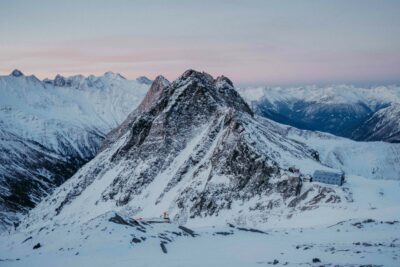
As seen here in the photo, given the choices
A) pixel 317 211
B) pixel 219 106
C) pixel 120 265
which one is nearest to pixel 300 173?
pixel 317 211

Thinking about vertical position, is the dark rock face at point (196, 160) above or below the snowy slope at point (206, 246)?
above

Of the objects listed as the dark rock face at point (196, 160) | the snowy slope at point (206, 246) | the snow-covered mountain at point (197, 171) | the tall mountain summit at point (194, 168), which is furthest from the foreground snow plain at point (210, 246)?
the dark rock face at point (196, 160)

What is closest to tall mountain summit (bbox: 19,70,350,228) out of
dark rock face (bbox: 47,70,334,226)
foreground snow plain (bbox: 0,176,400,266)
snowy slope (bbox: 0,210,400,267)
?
dark rock face (bbox: 47,70,334,226)

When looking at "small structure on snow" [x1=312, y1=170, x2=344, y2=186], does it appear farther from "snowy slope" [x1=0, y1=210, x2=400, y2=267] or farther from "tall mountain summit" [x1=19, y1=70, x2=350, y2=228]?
"snowy slope" [x1=0, y1=210, x2=400, y2=267]

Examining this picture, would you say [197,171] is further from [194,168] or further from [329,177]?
[329,177]

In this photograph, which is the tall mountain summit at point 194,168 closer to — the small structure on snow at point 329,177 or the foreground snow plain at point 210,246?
the small structure on snow at point 329,177

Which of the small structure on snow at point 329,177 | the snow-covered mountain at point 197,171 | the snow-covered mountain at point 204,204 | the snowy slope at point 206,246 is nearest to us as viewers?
the snowy slope at point 206,246

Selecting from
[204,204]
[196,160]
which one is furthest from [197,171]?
[204,204]

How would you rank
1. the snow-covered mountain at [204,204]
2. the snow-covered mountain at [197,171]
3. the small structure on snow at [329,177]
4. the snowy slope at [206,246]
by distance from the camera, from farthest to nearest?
the snow-covered mountain at [197,171], the small structure on snow at [329,177], the snow-covered mountain at [204,204], the snowy slope at [206,246]

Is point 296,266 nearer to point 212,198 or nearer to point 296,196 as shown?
point 296,196
